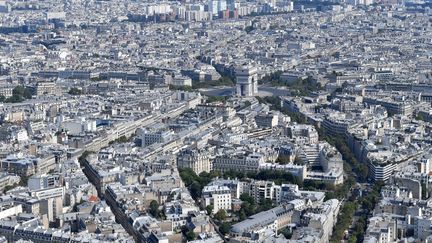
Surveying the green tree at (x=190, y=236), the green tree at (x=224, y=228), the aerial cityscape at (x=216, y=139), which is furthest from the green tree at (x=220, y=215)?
the green tree at (x=190, y=236)

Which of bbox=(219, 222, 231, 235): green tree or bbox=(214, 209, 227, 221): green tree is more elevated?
bbox=(219, 222, 231, 235): green tree

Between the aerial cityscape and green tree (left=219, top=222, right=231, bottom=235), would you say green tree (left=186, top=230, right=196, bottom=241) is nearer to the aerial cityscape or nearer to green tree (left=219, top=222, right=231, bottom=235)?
the aerial cityscape

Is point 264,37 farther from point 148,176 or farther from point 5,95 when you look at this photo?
point 148,176

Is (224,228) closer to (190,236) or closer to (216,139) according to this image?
(190,236)

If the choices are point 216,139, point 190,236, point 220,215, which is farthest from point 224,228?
point 216,139

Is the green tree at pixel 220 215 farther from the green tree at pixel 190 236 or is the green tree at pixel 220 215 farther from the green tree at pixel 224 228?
the green tree at pixel 190 236

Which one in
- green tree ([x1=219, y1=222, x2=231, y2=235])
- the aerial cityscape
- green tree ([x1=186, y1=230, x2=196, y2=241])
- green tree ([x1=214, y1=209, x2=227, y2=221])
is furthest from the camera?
green tree ([x1=214, y1=209, x2=227, y2=221])

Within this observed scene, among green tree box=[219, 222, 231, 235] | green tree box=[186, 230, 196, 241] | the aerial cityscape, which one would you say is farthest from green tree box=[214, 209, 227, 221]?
green tree box=[186, 230, 196, 241]

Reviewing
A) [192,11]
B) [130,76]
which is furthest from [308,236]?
[192,11]
